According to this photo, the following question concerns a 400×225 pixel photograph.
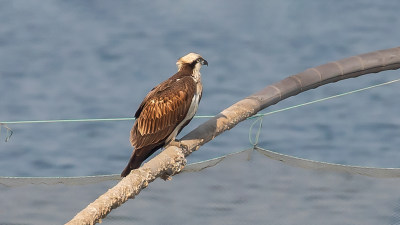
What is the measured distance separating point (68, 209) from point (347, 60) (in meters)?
2.47

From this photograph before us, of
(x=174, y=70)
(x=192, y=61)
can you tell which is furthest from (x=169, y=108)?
(x=174, y=70)

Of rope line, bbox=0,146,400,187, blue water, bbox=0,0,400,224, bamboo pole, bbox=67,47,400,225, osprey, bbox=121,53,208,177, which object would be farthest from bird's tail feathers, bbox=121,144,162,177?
blue water, bbox=0,0,400,224

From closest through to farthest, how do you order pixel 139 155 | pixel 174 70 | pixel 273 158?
1. pixel 139 155
2. pixel 273 158
3. pixel 174 70

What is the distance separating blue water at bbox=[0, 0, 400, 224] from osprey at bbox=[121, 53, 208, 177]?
27.1ft

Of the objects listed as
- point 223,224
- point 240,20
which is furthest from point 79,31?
point 223,224

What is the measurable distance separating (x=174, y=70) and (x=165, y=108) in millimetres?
10695

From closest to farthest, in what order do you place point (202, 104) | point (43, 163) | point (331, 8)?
1. point (43, 163)
2. point (202, 104)
3. point (331, 8)

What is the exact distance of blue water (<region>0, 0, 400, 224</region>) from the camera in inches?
639

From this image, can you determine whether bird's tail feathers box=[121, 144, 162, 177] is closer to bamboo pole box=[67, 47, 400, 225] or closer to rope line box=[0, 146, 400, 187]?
bamboo pole box=[67, 47, 400, 225]

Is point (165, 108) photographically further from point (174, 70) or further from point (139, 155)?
point (174, 70)

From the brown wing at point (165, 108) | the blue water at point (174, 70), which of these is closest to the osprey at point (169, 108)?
the brown wing at point (165, 108)

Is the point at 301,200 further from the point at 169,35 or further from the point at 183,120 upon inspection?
the point at 169,35

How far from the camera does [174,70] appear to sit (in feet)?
57.4

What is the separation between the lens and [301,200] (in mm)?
8492
